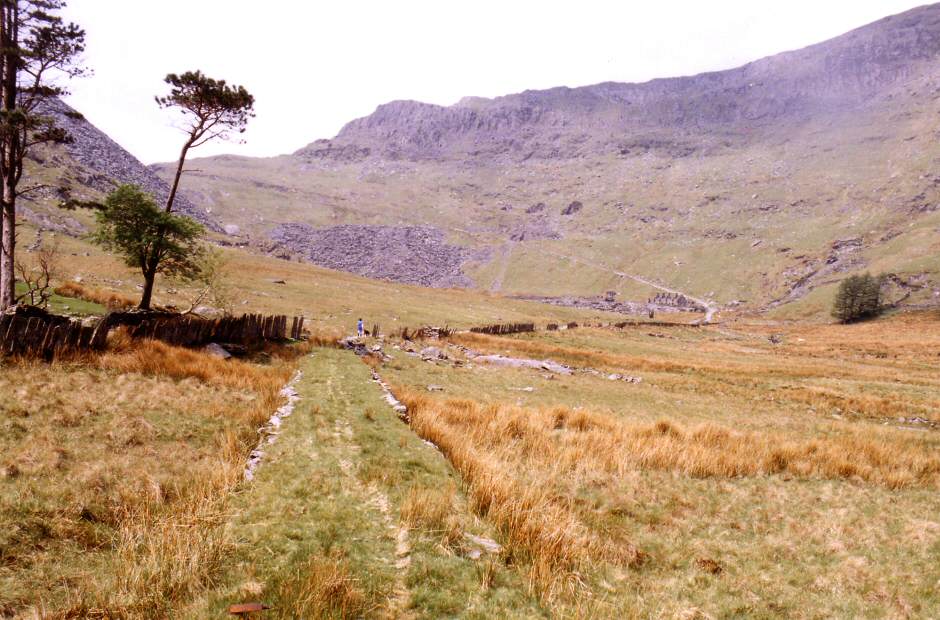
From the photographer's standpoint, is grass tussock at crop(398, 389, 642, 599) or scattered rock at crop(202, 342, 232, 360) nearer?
grass tussock at crop(398, 389, 642, 599)

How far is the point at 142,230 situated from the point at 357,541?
23983 mm

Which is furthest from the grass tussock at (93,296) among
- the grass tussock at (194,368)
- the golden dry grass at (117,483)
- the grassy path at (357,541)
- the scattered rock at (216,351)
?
the grassy path at (357,541)

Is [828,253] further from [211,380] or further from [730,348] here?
[211,380]

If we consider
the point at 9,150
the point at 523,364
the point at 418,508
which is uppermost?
the point at 9,150

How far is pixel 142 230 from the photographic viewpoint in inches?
901

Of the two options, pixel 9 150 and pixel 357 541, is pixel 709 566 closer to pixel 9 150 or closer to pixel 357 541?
pixel 357 541

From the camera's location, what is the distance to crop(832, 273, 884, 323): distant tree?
313ft

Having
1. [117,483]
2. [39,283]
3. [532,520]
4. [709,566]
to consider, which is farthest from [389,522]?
[39,283]

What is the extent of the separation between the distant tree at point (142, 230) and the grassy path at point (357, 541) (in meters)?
18.8

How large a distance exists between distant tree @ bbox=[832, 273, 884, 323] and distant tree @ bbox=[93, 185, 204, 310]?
404 feet

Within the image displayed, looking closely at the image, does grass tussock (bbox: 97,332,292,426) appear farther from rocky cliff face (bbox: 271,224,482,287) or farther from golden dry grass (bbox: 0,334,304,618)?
rocky cliff face (bbox: 271,224,482,287)

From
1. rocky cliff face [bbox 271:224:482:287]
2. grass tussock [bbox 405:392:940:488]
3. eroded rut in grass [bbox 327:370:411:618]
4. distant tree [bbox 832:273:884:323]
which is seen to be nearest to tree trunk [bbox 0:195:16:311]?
eroded rut in grass [bbox 327:370:411:618]

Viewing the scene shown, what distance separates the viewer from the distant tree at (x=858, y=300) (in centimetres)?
9538

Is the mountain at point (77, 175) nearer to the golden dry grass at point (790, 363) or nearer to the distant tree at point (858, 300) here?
the golden dry grass at point (790, 363)
